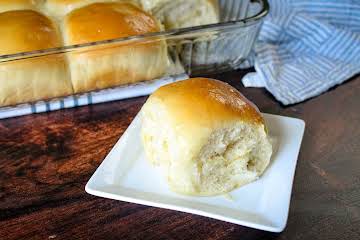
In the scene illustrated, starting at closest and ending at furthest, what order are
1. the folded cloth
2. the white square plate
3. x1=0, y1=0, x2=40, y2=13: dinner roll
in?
the white square plate
x1=0, y1=0, x2=40, y2=13: dinner roll
the folded cloth

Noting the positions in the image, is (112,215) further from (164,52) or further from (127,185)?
(164,52)

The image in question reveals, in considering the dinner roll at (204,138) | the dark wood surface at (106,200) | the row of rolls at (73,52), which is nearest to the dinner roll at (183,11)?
the row of rolls at (73,52)

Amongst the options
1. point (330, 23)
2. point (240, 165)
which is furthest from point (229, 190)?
point (330, 23)

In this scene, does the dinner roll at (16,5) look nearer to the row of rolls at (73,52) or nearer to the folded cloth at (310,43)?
the row of rolls at (73,52)

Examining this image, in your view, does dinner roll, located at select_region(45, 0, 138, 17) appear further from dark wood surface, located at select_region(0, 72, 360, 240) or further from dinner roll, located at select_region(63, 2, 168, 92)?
dark wood surface, located at select_region(0, 72, 360, 240)

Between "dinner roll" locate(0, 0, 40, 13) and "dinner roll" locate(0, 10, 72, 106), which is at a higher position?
"dinner roll" locate(0, 0, 40, 13)

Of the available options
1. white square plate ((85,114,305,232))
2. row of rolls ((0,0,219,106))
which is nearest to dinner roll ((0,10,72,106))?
row of rolls ((0,0,219,106))
